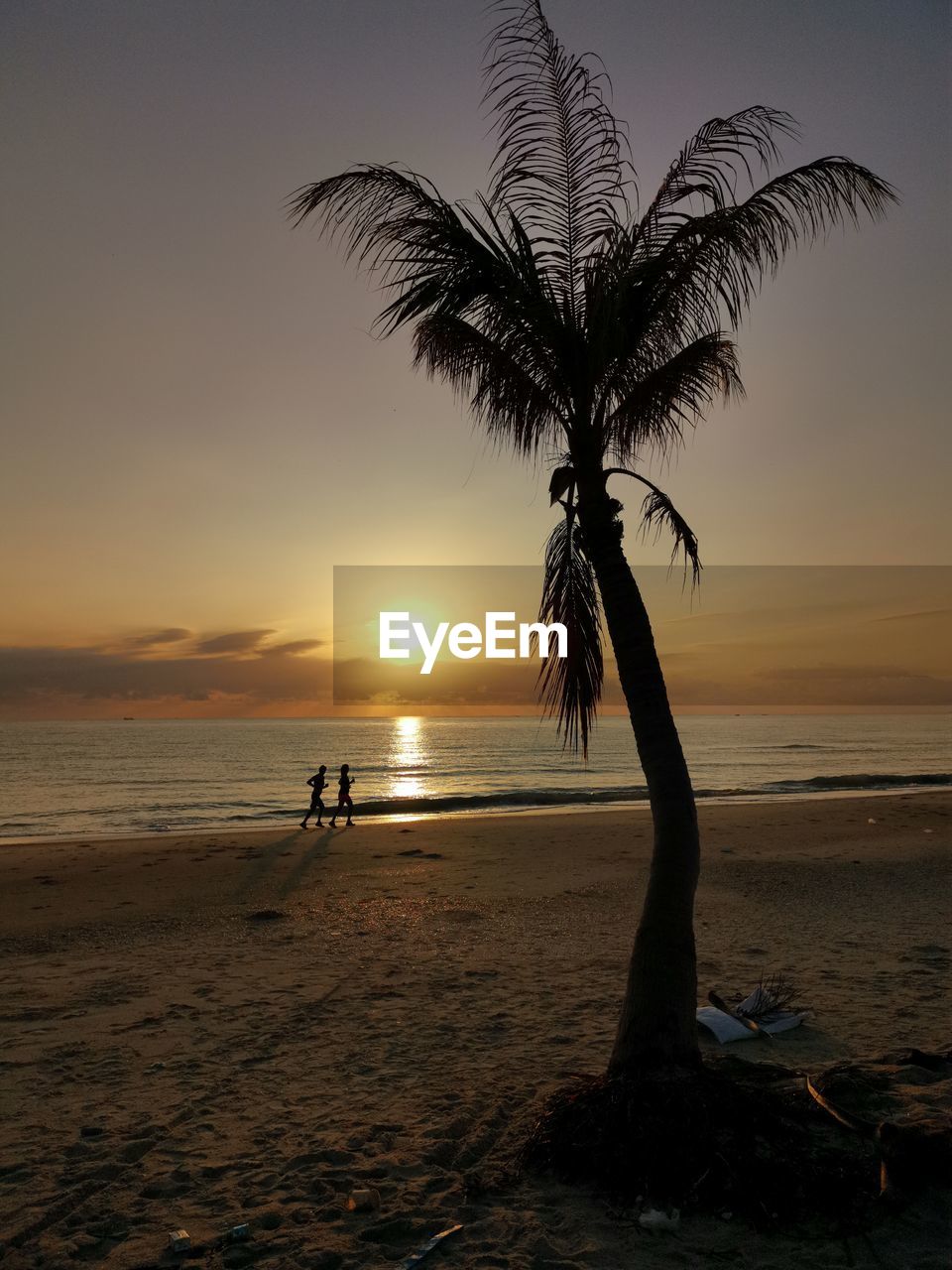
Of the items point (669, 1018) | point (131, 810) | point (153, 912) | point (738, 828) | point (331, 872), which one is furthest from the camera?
point (131, 810)

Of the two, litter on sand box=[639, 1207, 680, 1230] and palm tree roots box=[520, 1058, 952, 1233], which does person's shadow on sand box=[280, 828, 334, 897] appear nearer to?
palm tree roots box=[520, 1058, 952, 1233]

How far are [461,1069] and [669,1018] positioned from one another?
2210mm

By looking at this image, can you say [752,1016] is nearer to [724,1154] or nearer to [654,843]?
[724,1154]

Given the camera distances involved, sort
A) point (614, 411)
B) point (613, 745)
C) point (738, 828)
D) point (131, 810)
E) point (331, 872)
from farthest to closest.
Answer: point (613, 745) → point (131, 810) → point (738, 828) → point (331, 872) → point (614, 411)

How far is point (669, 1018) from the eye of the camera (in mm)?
5141

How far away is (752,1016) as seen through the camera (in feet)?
24.2

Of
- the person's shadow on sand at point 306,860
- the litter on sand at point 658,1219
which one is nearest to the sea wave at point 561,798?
the person's shadow on sand at point 306,860

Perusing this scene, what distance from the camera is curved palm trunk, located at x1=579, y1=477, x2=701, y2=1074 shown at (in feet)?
16.9

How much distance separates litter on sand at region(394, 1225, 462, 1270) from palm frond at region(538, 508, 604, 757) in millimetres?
3092

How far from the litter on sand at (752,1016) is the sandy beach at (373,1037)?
187 millimetres

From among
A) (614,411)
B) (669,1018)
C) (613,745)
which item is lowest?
(613,745)

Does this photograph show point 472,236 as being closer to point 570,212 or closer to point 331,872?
point 570,212

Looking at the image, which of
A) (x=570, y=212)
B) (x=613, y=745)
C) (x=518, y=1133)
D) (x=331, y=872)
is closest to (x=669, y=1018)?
(x=518, y=1133)

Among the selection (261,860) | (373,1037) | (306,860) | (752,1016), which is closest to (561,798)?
(306,860)
